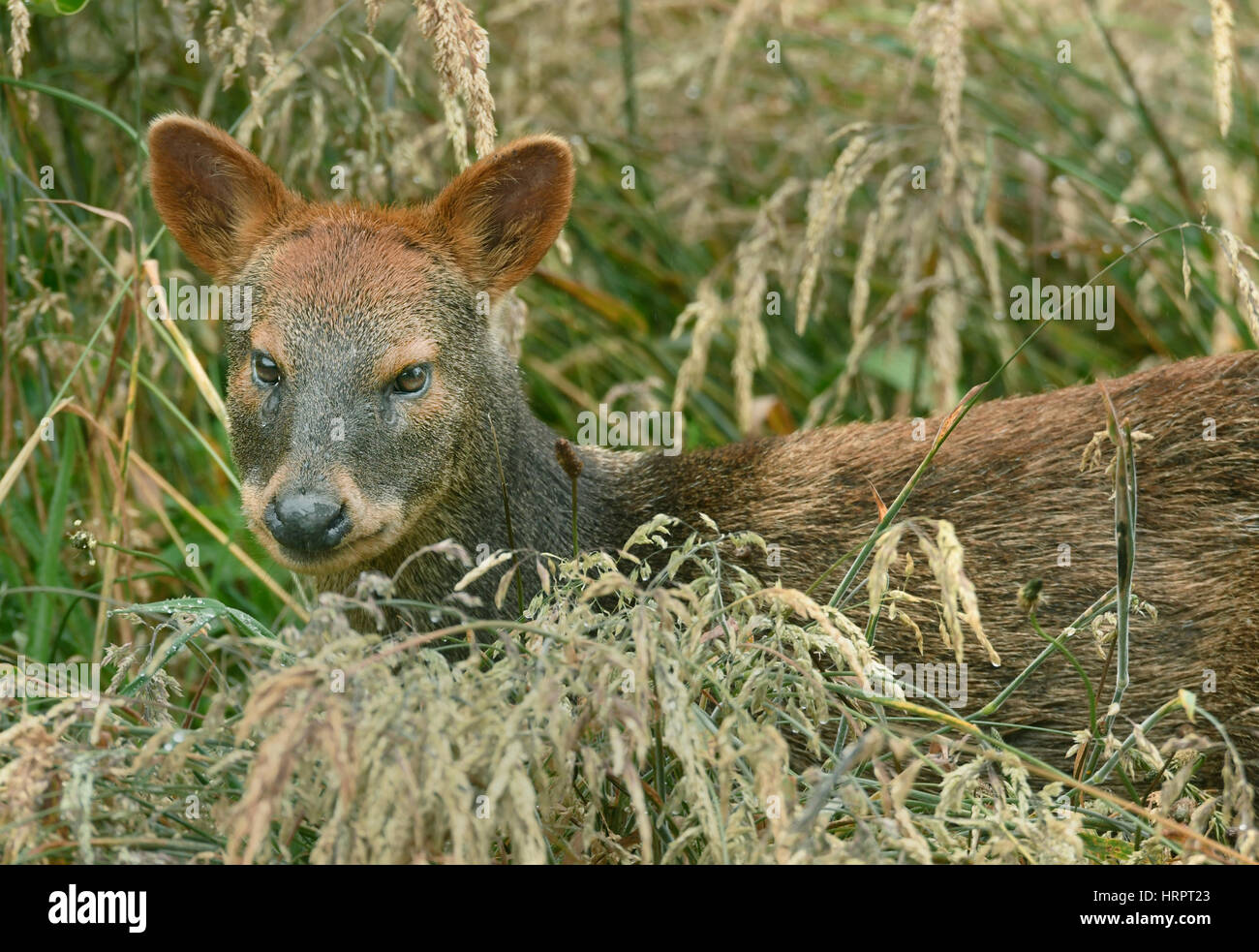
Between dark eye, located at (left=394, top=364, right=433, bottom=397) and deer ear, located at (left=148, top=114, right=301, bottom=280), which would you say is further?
deer ear, located at (left=148, top=114, right=301, bottom=280)

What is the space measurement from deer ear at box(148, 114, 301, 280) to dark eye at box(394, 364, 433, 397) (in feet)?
2.41

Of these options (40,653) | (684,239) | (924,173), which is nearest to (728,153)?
(684,239)

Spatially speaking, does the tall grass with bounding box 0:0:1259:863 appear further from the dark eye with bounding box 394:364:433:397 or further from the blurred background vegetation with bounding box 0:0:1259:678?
the dark eye with bounding box 394:364:433:397

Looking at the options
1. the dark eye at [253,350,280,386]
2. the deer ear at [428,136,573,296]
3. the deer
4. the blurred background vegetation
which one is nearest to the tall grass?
the blurred background vegetation

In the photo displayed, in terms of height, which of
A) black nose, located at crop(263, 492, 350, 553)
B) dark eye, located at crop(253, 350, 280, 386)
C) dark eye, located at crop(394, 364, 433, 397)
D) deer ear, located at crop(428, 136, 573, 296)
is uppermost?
deer ear, located at crop(428, 136, 573, 296)

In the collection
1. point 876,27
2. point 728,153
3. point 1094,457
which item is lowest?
point 1094,457

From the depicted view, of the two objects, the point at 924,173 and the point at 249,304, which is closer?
the point at 249,304

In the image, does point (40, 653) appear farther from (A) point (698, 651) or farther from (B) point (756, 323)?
(B) point (756, 323)

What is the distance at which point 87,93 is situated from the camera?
572cm

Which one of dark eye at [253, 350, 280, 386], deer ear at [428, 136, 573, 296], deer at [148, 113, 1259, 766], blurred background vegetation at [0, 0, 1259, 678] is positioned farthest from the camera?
blurred background vegetation at [0, 0, 1259, 678]

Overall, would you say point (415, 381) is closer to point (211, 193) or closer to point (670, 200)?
point (211, 193)

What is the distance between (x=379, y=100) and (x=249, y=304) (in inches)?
93.1

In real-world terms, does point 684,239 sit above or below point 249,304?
above

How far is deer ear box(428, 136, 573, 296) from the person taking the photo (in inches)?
161
